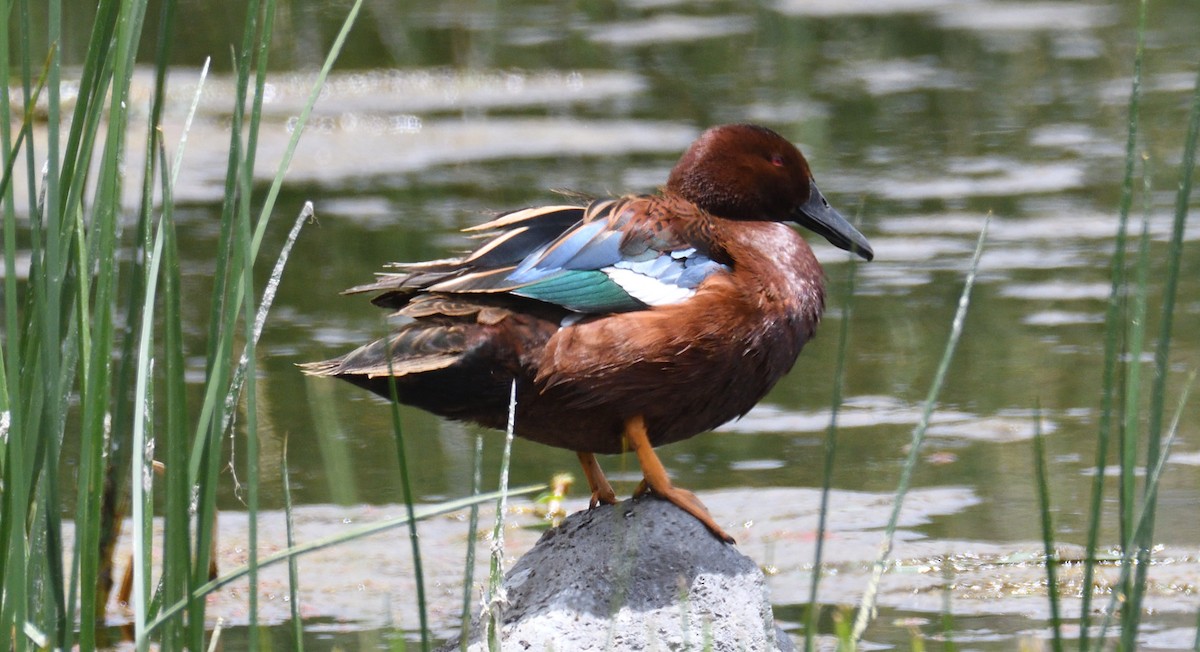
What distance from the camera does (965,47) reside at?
11852 mm

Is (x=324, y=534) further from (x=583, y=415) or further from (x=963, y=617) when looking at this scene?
(x=963, y=617)

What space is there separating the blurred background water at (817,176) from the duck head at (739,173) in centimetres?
86

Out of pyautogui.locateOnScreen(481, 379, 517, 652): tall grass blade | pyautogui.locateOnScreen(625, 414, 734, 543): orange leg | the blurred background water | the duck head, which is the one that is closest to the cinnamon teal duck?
pyautogui.locateOnScreen(625, 414, 734, 543): orange leg

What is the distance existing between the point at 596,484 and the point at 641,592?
1.39ft

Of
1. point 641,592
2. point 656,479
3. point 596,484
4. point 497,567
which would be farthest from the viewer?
point 596,484

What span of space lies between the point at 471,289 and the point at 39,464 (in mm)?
1282

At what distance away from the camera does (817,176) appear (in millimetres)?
9000

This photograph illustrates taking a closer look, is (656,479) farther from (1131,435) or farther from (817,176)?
(817,176)

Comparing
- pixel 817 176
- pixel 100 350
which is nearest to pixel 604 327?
pixel 100 350

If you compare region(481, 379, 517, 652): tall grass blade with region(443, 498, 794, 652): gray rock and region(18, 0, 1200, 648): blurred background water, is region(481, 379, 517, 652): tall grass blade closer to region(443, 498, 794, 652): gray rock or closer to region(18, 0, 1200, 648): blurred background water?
region(18, 0, 1200, 648): blurred background water

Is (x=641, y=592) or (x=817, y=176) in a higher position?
(x=641, y=592)

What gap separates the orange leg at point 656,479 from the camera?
Answer: 12.6 ft

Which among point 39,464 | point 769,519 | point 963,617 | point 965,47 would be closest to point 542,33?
point 965,47

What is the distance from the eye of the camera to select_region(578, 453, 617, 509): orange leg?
407cm
